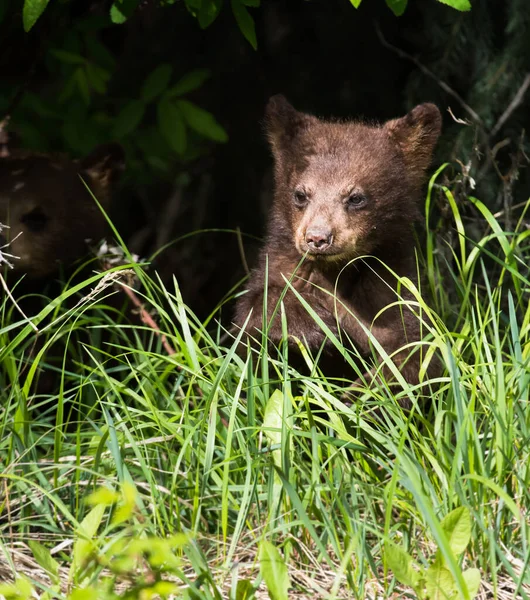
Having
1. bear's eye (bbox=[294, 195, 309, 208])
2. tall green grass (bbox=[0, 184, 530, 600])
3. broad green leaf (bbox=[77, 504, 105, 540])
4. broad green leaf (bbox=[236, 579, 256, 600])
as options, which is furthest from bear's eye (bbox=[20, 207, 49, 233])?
broad green leaf (bbox=[236, 579, 256, 600])

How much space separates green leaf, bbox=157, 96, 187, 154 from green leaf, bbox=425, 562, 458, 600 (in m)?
3.18

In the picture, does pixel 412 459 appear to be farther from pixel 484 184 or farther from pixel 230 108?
pixel 230 108

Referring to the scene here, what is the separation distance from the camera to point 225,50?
6688 millimetres

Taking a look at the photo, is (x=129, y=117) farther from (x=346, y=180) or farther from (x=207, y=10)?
(x=346, y=180)

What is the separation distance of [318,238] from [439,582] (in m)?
1.59

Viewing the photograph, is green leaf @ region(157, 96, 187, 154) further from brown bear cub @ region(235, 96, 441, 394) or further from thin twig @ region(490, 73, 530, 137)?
thin twig @ region(490, 73, 530, 137)

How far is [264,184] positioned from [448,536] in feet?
16.5

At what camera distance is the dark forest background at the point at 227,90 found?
4930 millimetres

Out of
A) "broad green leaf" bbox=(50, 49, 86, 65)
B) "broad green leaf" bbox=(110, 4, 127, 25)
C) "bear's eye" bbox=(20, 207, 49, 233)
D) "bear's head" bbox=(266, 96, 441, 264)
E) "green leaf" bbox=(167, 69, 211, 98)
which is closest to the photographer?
"bear's head" bbox=(266, 96, 441, 264)

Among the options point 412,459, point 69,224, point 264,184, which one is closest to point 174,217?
point 264,184

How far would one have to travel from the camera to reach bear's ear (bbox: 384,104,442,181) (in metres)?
4.04

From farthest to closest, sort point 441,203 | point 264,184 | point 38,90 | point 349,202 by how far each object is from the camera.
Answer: point 264,184 → point 38,90 → point 441,203 → point 349,202

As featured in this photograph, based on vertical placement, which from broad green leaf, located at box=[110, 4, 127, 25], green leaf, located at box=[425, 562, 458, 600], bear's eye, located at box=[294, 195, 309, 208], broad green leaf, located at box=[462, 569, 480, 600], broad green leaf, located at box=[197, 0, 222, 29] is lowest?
green leaf, located at box=[425, 562, 458, 600]

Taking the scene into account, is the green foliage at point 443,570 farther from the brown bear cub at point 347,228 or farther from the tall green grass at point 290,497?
the brown bear cub at point 347,228
